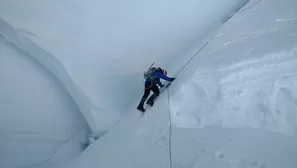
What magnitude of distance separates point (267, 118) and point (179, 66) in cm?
331

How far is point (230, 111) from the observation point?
13.0 ft

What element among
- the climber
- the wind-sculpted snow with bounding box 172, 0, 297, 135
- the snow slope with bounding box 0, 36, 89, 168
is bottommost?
the snow slope with bounding box 0, 36, 89, 168

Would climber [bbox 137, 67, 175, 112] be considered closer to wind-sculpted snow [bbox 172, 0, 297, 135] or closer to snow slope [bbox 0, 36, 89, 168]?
wind-sculpted snow [bbox 172, 0, 297, 135]

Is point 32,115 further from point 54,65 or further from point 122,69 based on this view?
point 122,69

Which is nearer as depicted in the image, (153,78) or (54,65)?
(153,78)

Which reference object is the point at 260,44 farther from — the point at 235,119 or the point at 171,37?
the point at 171,37

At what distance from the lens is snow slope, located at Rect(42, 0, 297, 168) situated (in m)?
3.23

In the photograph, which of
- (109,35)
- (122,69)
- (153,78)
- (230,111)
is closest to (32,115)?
(122,69)

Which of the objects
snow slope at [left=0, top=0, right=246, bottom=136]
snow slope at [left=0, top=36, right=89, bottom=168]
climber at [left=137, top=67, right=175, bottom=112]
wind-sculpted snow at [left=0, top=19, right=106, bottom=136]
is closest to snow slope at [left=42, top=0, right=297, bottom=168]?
climber at [left=137, top=67, right=175, bottom=112]

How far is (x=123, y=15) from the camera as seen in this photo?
25.3 ft

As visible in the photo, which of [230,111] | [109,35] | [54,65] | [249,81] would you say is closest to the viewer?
[230,111]

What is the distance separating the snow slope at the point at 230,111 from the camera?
10.6 ft

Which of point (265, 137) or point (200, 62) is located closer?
point (265, 137)

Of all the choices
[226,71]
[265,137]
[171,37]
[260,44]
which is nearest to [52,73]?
[171,37]
